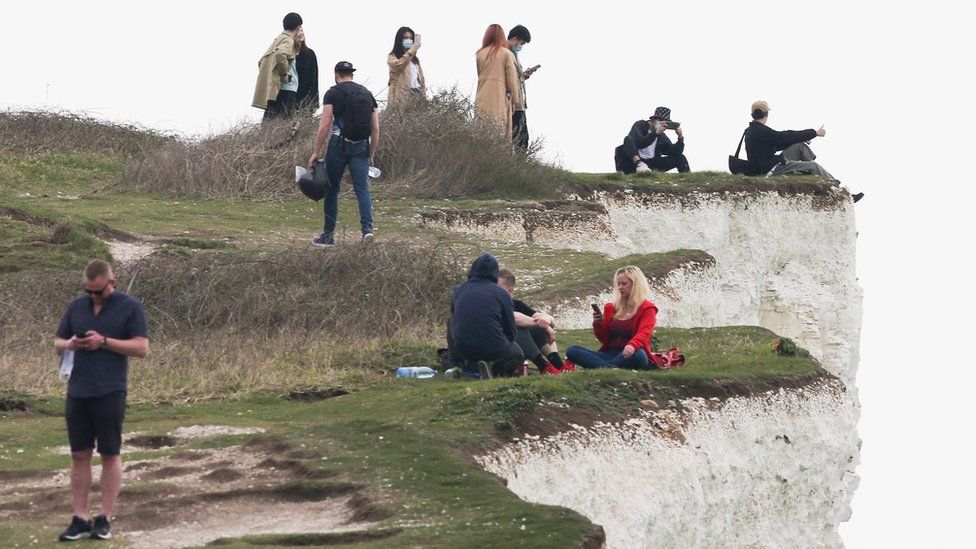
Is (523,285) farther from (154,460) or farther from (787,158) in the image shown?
(787,158)

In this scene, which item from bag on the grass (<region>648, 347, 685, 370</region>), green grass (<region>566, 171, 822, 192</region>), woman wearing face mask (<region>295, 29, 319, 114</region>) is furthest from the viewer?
green grass (<region>566, 171, 822, 192</region>)

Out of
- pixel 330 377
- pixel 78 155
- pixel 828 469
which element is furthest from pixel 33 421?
pixel 78 155

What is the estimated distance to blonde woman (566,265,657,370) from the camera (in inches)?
514

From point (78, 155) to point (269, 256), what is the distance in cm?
1159

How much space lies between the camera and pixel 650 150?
94.2 ft

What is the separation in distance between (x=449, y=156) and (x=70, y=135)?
24.2ft

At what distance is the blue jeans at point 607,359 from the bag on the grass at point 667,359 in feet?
0.33

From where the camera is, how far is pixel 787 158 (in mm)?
29219

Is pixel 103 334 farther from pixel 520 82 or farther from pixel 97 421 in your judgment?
pixel 520 82

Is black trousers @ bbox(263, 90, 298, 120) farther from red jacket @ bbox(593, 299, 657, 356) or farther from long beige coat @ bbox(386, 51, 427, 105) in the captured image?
red jacket @ bbox(593, 299, 657, 356)

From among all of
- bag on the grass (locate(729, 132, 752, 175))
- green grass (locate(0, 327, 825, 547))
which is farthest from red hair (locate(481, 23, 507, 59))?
green grass (locate(0, 327, 825, 547))

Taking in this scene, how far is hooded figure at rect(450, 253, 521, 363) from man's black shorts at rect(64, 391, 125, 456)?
4.49m

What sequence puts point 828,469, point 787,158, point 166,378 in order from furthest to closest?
point 787,158 < point 828,469 < point 166,378

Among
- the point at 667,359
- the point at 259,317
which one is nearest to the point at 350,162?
the point at 259,317
